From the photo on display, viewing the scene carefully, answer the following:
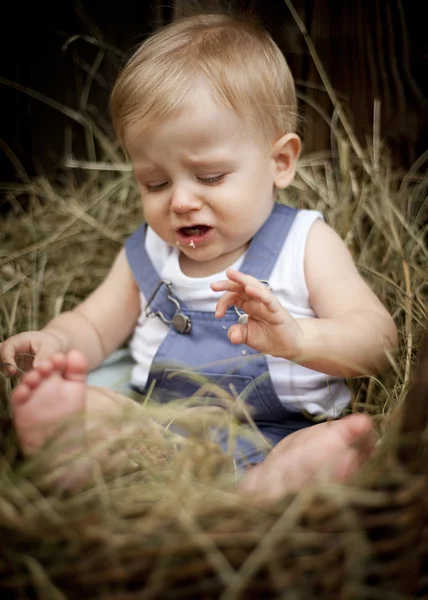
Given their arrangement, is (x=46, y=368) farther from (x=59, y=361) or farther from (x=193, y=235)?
(x=193, y=235)

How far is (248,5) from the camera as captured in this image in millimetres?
1589

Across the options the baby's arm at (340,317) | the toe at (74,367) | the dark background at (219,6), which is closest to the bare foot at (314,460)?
the baby's arm at (340,317)

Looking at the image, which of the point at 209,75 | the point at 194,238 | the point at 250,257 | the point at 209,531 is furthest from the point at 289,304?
the point at 209,531

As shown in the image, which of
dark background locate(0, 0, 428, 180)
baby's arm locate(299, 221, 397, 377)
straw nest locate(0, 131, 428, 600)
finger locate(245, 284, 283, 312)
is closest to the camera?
straw nest locate(0, 131, 428, 600)

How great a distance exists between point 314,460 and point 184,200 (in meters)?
0.57

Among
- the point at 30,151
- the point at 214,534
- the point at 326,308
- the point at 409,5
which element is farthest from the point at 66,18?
the point at 214,534

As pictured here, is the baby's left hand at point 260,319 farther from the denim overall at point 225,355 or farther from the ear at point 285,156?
the ear at point 285,156

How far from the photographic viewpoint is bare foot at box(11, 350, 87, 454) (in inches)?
42.6

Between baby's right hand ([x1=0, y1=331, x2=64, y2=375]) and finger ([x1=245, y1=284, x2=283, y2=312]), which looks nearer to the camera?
finger ([x1=245, y1=284, x2=283, y2=312])

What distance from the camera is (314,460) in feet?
3.50

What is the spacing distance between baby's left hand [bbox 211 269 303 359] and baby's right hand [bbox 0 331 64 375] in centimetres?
40

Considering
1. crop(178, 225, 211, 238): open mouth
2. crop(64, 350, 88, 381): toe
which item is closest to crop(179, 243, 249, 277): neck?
crop(178, 225, 211, 238): open mouth

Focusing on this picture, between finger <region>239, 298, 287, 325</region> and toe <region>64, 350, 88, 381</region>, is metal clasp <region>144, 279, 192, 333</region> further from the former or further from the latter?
toe <region>64, 350, 88, 381</region>

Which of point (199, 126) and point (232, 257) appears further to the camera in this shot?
point (232, 257)
